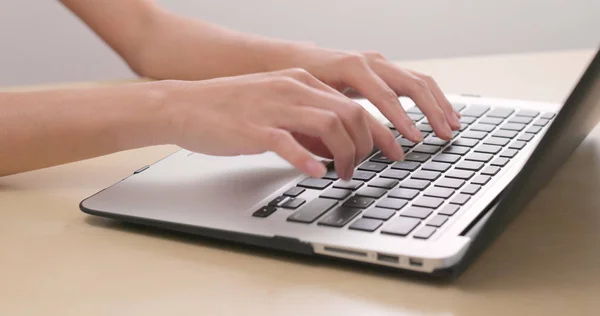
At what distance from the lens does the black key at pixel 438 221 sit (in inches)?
19.6

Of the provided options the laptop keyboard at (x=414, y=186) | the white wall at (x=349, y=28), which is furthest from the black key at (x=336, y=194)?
the white wall at (x=349, y=28)

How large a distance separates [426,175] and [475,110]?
0.25m

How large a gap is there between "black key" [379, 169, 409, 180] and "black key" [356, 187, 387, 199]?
0.03 metres

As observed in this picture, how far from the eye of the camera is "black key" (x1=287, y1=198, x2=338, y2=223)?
0.53m

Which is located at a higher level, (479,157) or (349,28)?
(479,157)

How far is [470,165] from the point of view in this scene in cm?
64

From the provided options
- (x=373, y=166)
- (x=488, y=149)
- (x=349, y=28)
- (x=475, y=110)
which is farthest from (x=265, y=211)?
(x=349, y=28)

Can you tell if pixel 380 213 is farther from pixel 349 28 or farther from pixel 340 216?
pixel 349 28

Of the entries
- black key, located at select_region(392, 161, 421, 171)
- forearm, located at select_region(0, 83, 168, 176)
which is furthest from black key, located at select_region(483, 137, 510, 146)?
forearm, located at select_region(0, 83, 168, 176)

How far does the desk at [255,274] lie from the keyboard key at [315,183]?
3.4 inches

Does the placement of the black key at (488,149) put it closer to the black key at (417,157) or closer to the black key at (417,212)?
the black key at (417,157)

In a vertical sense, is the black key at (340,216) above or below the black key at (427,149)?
above

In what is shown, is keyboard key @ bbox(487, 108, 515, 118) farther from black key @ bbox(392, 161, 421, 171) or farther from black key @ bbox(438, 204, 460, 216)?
black key @ bbox(438, 204, 460, 216)

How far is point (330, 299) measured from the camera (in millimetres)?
456
